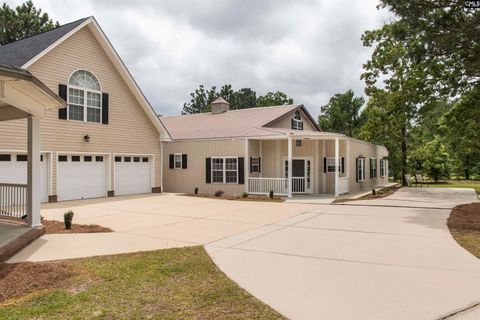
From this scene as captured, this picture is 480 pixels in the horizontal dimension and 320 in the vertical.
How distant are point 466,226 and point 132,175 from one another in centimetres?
1563

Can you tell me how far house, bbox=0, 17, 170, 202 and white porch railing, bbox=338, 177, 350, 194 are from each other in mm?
9743

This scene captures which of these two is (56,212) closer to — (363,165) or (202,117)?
(202,117)

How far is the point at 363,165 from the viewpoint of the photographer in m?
25.3

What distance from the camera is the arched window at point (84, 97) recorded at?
17422 mm

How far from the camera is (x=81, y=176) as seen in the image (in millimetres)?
17984

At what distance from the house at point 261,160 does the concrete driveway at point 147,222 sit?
3.15 m

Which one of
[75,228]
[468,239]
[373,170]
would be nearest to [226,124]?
[373,170]

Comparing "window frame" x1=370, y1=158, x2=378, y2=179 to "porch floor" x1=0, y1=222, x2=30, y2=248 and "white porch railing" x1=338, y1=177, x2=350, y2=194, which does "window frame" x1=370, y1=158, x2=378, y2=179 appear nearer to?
"white porch railing" x1=338, y1=177, x2=350, y2=194

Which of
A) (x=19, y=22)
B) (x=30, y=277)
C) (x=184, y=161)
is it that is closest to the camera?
(x=30, y=277)

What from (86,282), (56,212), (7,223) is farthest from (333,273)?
(56,212)

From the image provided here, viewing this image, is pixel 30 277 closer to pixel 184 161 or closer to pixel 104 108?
pixel 104 108

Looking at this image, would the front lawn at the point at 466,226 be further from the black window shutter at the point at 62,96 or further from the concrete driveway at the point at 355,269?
the black window shutter at the point at 62,96

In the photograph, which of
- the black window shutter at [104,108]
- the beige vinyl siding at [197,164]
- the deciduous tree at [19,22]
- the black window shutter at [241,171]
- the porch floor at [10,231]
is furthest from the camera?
the deciduous tree at [19,22]

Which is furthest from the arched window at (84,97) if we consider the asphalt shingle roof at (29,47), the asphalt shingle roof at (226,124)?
the asphalt shingle roof at (226,124)
